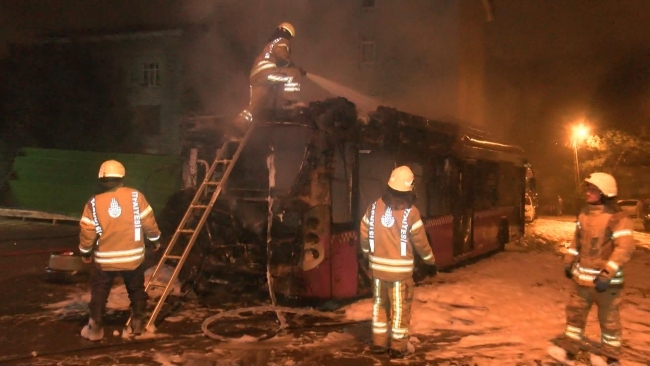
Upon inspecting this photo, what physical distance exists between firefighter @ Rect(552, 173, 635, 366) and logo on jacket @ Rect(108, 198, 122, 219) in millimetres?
4293

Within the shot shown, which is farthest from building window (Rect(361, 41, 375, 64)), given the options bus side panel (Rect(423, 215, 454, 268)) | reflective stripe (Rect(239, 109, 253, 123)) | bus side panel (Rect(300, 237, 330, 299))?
bus side panel (Rect(300, 237, 330, 299))

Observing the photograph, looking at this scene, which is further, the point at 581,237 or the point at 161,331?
the point at 161,331

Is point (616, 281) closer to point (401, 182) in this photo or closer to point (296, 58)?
point (401, 182)

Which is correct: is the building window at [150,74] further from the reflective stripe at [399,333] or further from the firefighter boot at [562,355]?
the firefighter boot at [562,355]

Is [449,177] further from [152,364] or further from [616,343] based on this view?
[152,364]

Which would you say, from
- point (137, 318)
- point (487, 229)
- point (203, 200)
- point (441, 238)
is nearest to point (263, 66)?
point (203, 200)

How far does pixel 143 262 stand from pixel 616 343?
176 inches

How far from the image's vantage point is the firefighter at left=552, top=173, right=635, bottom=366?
15.3 ft

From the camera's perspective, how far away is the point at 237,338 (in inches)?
216

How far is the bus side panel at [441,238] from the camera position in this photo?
8422 millimetres

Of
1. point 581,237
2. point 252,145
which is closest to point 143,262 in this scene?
point 252,145

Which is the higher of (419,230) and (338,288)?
(419,230)

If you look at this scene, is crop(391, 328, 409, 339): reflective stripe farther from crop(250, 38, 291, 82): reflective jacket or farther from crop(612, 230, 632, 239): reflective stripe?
crop(250, 38, 291, 82): reflective jacket

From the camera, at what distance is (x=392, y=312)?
502 cm
